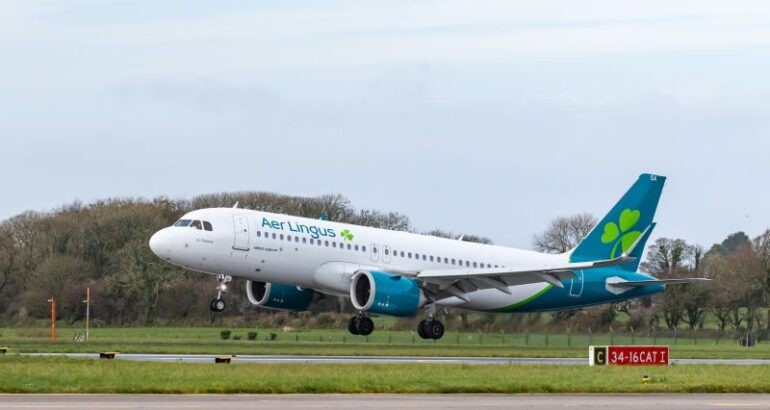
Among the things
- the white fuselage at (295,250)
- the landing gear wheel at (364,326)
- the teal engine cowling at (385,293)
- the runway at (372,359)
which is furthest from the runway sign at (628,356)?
the white fuselage at (295,250)

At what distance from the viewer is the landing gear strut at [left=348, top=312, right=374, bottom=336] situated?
177ft

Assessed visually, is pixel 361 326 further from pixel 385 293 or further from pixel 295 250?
pixel 295 250

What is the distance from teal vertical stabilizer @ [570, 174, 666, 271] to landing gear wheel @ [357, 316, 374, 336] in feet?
35.7

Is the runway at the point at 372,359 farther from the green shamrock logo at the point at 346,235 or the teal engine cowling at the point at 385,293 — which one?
the green shamrock logo at the point at 346,235

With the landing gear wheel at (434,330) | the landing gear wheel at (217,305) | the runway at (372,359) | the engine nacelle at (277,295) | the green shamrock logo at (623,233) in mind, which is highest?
the green shamrock logo at (623,233)

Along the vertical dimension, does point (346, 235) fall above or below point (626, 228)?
below

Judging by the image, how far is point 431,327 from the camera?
56062mm

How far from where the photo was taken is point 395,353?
47188mm

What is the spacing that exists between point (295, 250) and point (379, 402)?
27309 mm

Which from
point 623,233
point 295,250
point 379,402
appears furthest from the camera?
point 623,233

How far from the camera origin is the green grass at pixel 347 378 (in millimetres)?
28344

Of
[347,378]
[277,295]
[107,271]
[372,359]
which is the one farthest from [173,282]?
[347,378]

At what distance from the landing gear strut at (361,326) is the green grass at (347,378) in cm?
1752

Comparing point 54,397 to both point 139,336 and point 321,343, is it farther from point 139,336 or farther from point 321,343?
point 139,336
